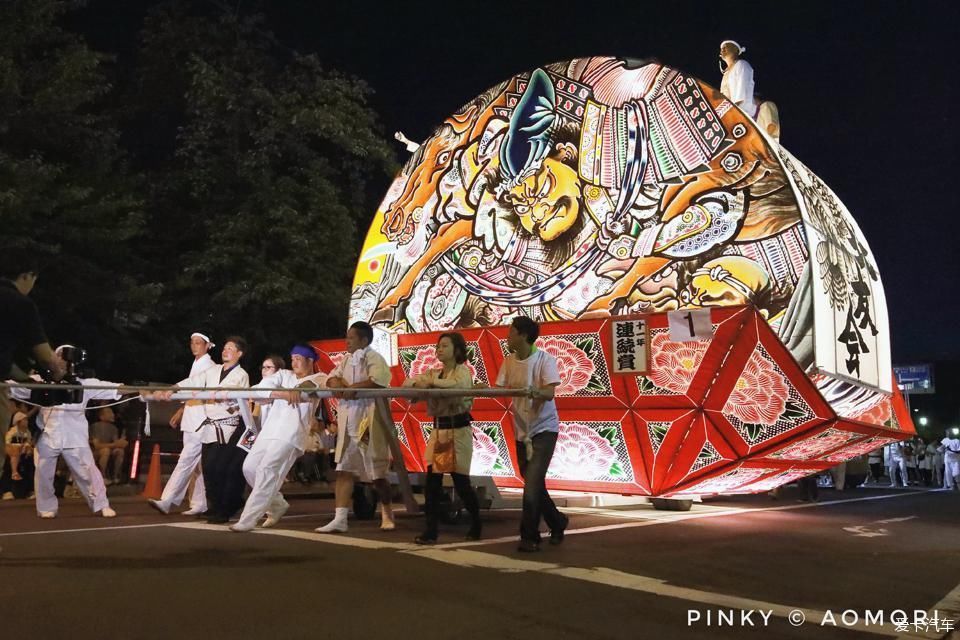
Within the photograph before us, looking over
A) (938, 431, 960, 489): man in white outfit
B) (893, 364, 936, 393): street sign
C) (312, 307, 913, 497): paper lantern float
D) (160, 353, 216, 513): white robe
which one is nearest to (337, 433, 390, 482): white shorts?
(160, 353, 216, 513): white robe

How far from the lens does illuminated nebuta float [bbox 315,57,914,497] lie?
27.6ft

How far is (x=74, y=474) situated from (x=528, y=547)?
16.9ft

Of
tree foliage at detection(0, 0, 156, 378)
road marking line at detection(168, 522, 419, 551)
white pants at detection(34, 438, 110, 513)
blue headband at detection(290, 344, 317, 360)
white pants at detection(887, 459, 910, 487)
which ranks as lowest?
white pants at detection(887, 459, 910, 487)

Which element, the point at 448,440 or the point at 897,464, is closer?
the point at 448,440

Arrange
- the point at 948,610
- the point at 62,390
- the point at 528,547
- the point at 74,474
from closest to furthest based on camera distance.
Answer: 1. the point at 948,610
2. the point at 528,547
3. the point at 62,390
4. the point at 74,474

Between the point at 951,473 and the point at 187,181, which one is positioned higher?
the point at 187,181

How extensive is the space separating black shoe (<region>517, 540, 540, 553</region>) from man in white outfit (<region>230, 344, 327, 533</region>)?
2.24 m

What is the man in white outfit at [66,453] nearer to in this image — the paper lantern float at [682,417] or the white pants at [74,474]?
the white pants at [74,474]

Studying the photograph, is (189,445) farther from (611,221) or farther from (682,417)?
(611,221)

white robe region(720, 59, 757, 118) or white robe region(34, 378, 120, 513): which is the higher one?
white robe region(720, 59, 757, 118)

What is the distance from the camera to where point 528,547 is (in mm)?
6246

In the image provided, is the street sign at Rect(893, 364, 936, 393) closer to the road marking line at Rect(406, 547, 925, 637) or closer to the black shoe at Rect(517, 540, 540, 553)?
the black shoe at Rect(517, 540, 540, 553)

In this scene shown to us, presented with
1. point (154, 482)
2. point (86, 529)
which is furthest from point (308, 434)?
point (154, 482)

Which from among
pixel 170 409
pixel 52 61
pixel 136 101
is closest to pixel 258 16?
pixel 136 101
